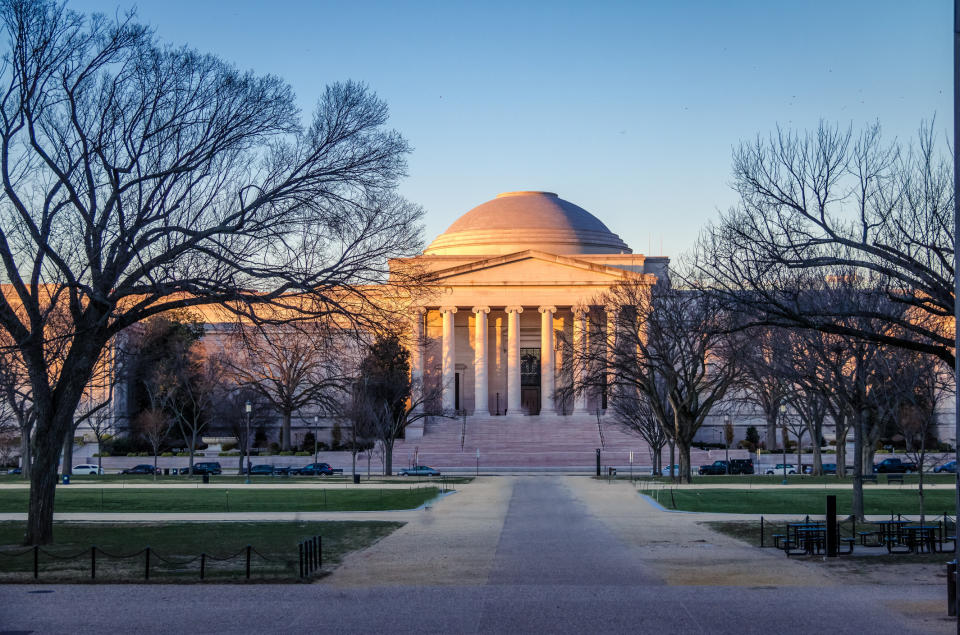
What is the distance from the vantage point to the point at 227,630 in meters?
14.5

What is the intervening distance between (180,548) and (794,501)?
22.7m

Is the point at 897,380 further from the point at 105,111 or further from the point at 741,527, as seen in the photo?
the point at 105,111

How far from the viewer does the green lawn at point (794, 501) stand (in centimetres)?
3447

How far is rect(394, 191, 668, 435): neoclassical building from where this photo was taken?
8994cm

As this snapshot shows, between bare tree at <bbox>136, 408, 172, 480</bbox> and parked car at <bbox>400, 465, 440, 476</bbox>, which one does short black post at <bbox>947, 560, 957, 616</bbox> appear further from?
bare tree at <bbox>136, 408, 172, 480</bbox>

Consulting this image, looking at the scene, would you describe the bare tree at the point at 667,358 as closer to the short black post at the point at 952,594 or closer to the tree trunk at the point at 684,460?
the tree trunk at the point at 684,460

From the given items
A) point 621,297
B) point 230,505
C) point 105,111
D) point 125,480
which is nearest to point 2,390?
point 125,480

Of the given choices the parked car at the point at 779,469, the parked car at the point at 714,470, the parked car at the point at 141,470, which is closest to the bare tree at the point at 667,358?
the parked car at the point at 714,470

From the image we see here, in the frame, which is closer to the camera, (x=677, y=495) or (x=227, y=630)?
(x=227, y=630)

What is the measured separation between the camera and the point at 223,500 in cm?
3994

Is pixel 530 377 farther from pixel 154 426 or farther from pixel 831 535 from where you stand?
pixel 831 535

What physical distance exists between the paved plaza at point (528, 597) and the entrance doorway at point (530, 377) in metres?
74.5

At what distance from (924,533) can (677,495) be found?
19449 millimetres

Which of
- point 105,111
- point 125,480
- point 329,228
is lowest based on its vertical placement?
point 125,480
